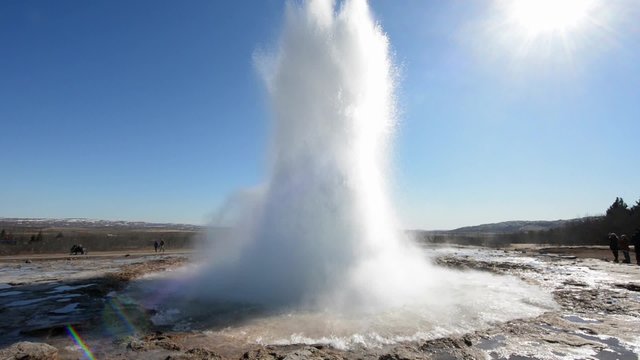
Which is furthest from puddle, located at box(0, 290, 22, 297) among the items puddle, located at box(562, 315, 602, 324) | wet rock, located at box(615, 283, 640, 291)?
wet rock, located at box(615, 283, 640, 291)

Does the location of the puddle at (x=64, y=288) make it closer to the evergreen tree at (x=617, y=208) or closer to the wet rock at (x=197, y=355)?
the wet rock at (x=197, y=355)

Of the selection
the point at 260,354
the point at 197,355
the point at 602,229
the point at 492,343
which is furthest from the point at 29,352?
the point at 602,229

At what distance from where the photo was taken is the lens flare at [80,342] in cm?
732

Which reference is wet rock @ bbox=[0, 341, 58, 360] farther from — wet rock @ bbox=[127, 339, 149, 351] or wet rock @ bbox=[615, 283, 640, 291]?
wet rock @ bbox=[615, 283, 640, 291]

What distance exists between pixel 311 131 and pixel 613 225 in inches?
1968

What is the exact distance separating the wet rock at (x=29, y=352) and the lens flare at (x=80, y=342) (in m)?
0.54

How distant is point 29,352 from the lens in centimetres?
661

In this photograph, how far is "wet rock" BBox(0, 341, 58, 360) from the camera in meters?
6.44

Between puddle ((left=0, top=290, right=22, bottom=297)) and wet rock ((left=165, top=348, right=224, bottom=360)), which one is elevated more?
wet rock ((left=165, top=348, right=224, bottom=360))

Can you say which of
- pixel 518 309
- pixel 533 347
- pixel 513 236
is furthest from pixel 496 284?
pixel 513 236

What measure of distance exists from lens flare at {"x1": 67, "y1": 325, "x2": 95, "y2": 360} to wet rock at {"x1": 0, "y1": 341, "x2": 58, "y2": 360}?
1.77ft

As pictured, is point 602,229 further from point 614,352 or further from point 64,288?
point 64,288

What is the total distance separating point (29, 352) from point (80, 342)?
1.66 meters

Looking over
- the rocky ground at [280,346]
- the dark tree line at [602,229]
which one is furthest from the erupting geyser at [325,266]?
the dark tree line at [602,229]
